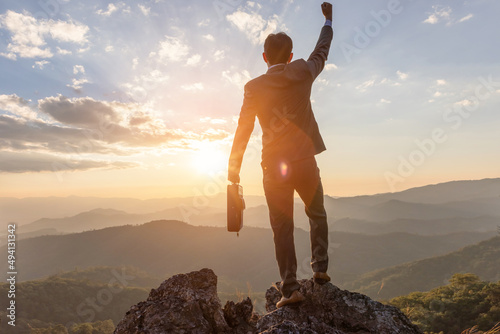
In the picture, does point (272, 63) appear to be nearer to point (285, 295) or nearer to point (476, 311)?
point (285, 295)

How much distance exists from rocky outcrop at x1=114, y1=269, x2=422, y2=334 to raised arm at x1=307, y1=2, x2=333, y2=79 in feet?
9.44

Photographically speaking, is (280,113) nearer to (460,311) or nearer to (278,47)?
(278,47)

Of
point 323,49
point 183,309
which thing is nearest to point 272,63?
point 323,49

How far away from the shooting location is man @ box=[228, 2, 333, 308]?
11.0ft

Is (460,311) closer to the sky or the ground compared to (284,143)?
closer to the ground

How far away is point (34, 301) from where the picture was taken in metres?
99.1

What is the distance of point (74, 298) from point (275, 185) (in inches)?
5369

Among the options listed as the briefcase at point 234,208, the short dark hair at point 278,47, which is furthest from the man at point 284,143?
the briefcase at point 234,208

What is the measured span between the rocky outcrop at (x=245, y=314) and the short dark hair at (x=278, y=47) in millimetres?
3023

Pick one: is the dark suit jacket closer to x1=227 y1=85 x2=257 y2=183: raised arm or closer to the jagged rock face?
x1=227 y1=85 x2=257 y2=183: raised arm

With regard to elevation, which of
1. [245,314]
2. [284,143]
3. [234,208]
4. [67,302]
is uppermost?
[284,143]

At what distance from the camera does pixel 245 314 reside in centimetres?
385

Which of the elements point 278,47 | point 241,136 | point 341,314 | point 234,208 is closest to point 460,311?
point 341,314

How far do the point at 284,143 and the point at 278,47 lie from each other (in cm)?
125
